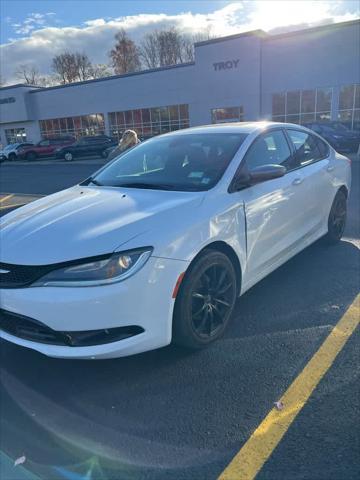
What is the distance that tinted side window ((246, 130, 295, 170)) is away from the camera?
359 centimetres

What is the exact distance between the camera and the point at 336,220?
17.0 ft

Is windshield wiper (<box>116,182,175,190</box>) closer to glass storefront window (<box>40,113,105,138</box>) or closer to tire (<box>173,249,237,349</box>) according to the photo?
tire (<box>173,249,237,349</box>)

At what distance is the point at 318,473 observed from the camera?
1.99m

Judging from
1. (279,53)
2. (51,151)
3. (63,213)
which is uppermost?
(279,53)

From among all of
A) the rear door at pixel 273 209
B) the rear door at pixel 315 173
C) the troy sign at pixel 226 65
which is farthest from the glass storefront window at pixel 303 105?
the rear door at pixel 273 209

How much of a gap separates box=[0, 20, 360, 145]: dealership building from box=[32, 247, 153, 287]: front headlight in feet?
93.2

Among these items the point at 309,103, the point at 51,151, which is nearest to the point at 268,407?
the point at 309,103

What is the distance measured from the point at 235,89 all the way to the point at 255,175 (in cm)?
3050

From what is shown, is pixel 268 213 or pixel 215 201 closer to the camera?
pixel 215 201

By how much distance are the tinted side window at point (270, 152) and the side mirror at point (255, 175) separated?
0.15 meters

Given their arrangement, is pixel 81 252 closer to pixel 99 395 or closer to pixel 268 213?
pixel 99 395

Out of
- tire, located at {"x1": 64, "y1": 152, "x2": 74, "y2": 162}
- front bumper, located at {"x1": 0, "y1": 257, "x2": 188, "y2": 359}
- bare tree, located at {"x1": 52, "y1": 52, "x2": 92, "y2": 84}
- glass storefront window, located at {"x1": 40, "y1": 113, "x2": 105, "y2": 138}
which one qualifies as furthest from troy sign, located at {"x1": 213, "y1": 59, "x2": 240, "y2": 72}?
bare tree, located at {"x1": 52, "y1": 52, "x2": 92, "y2": 84}

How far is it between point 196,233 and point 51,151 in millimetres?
33550

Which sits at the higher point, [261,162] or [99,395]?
[261,162]
